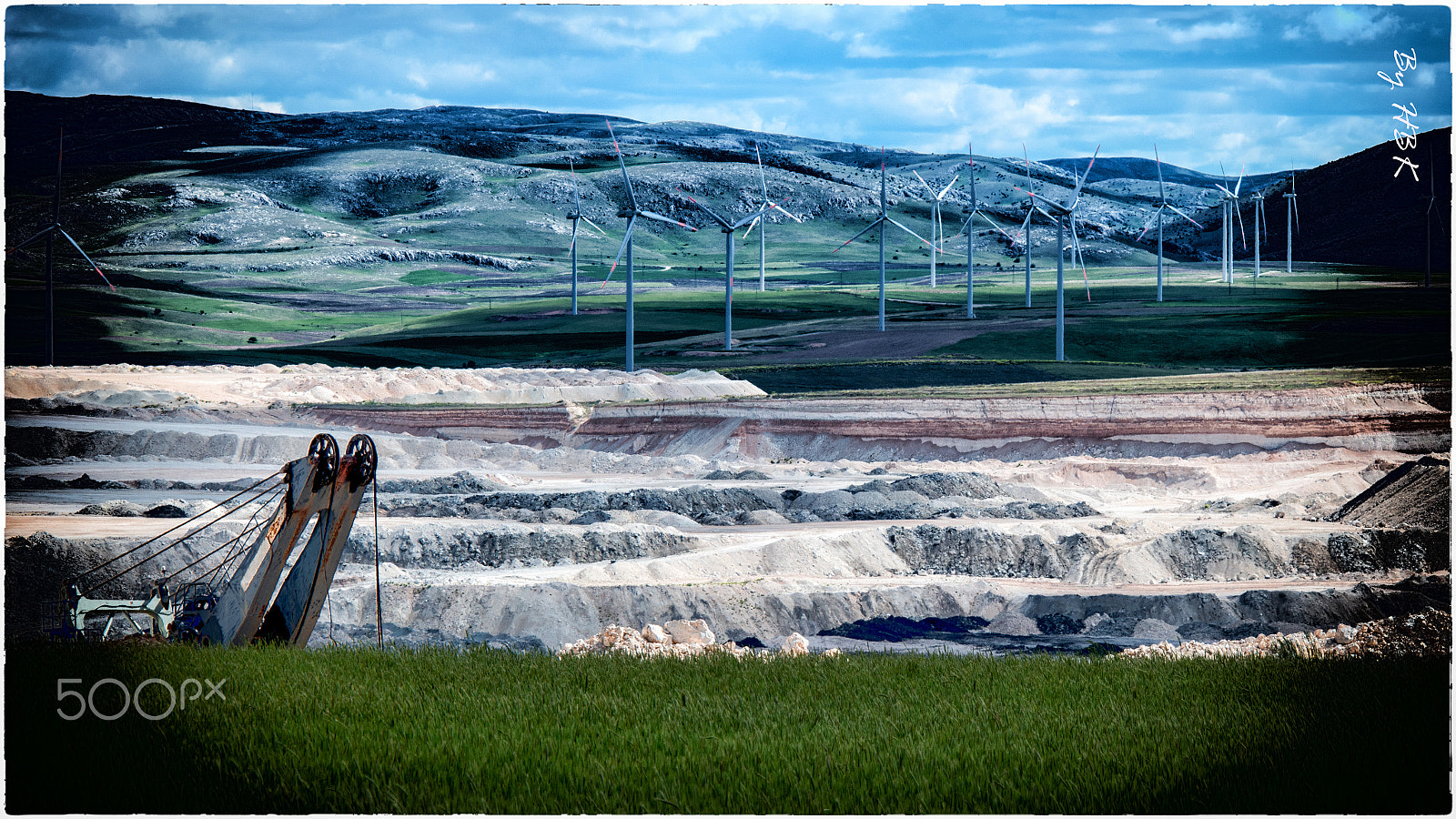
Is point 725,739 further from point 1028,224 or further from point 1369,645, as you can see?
point 1028,224

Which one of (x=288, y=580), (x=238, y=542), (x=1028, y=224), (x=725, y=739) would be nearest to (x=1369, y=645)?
(x=725, y=739)

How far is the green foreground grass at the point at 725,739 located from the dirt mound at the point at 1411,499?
2.89 metres

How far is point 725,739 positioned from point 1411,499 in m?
6.86

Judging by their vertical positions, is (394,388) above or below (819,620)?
above

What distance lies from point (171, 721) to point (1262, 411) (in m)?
13.0

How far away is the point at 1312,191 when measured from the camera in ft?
49.2

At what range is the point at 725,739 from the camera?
496 centimetres

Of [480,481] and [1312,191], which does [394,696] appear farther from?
[1312,191]

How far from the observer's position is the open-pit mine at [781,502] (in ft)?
30.3

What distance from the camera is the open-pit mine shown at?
9242 millimetres

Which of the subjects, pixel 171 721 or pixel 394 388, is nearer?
pixel 171 721

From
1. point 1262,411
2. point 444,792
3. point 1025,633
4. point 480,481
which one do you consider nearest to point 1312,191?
point 1262,411

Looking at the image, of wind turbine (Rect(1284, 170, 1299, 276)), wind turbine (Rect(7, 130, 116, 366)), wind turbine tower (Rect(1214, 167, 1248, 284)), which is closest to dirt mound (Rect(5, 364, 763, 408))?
Result: wind turbine (Rect(7, 130, 116, 366))

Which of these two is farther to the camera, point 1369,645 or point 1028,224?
point 1028,224
